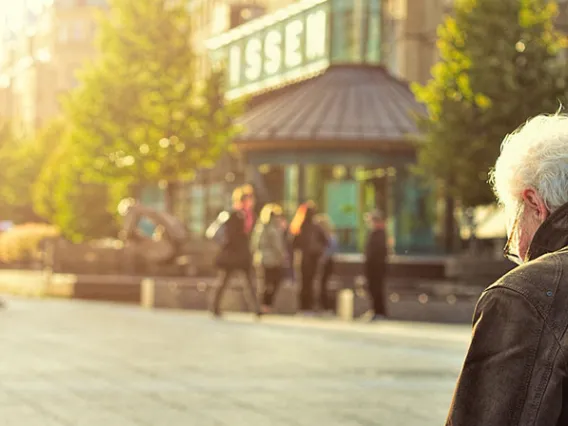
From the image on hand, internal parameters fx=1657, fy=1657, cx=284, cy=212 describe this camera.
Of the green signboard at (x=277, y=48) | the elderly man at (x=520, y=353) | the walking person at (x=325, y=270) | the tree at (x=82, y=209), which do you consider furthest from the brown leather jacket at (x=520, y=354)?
the tree at (x=82, y=209)

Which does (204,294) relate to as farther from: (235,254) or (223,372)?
(223,372)

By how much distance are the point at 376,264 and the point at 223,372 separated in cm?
931

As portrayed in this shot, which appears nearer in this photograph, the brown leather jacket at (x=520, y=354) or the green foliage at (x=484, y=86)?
the brown leather jacket at (x=520, y=354)

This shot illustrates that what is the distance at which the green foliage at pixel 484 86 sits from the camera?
28.0 meters

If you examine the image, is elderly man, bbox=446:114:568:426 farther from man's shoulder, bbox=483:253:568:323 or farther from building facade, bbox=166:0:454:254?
building facade, bbox=166:0:454:254

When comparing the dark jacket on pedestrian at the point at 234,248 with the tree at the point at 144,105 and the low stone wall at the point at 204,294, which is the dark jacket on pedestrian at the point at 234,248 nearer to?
the low stone wall at the point at 204,294

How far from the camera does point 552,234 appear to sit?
3.09 m

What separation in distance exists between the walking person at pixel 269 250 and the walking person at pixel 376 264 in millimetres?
1317

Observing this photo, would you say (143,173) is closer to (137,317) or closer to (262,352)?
(137,317)

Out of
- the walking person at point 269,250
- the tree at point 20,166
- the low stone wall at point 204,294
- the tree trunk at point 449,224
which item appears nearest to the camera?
the low stone wall at point 204,294

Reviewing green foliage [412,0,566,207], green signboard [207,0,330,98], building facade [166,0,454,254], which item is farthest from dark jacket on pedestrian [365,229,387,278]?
green signboard [207,0,330,98]

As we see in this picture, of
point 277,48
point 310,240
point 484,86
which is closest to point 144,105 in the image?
point 484,86

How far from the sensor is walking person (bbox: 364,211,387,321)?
22.0m

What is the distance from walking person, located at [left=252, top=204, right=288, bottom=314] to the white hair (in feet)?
63.7
